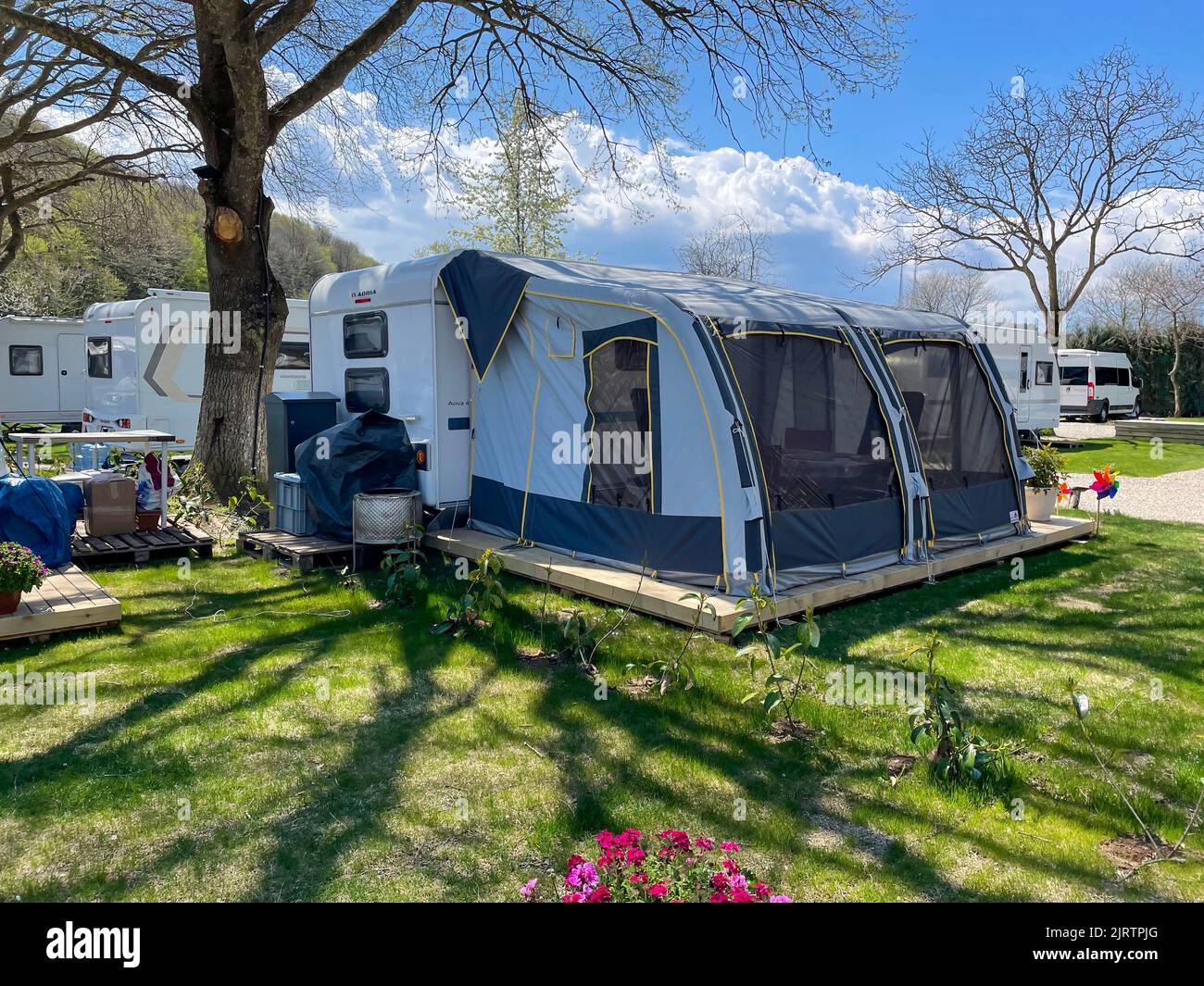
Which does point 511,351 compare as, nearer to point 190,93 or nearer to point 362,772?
point 362,772

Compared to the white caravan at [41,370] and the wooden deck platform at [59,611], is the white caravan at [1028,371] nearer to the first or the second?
the wooden deck platform at [59,611]

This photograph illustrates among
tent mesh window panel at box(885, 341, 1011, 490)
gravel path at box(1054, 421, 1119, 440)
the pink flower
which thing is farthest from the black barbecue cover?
gravel path at box(1054, 421, 1119, 440)

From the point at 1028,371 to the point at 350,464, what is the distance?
49.5ft

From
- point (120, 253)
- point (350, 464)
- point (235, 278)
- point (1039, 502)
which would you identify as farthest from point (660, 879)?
point (120, 253)

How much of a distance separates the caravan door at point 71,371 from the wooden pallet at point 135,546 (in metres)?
13.0

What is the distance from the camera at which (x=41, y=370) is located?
1884cm

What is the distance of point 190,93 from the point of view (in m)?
9.27

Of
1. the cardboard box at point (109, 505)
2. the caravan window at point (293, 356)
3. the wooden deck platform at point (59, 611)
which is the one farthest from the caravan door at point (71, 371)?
the wooden deck platform at point (59, 611)

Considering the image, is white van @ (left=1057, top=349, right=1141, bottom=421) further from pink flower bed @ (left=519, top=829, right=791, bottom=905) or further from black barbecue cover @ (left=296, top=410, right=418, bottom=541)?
pink flower bed @ (left=519, top=829, right=791, bottom=905)

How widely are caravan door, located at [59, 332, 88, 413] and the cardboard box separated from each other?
43.5ft

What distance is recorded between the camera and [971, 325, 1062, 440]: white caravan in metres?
17.4

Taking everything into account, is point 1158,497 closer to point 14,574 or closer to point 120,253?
point 14,574
